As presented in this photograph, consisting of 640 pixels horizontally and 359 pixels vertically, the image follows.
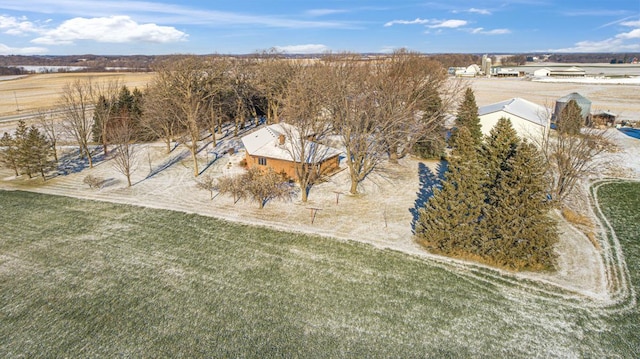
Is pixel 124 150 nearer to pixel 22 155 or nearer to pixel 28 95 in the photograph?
pixel 22 155

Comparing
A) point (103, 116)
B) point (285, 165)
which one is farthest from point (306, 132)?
point (103, 116)

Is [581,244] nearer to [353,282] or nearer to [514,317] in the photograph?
[514,317]

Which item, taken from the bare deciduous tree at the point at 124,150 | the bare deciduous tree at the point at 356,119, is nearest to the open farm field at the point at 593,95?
the bare deciduous tree at the point at 356,119

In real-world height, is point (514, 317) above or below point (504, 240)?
below

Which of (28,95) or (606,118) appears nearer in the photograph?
(606,118)

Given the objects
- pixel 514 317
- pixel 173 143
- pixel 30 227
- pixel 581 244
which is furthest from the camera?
pixel 173 143

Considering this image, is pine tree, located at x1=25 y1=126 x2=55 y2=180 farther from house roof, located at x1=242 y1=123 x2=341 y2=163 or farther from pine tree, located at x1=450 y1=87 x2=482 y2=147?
pine tree, located at x1=450 y1=87 x2=482 y2=147

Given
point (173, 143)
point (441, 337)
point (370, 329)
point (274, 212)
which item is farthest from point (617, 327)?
point (173, 143)

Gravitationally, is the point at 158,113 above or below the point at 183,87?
below
